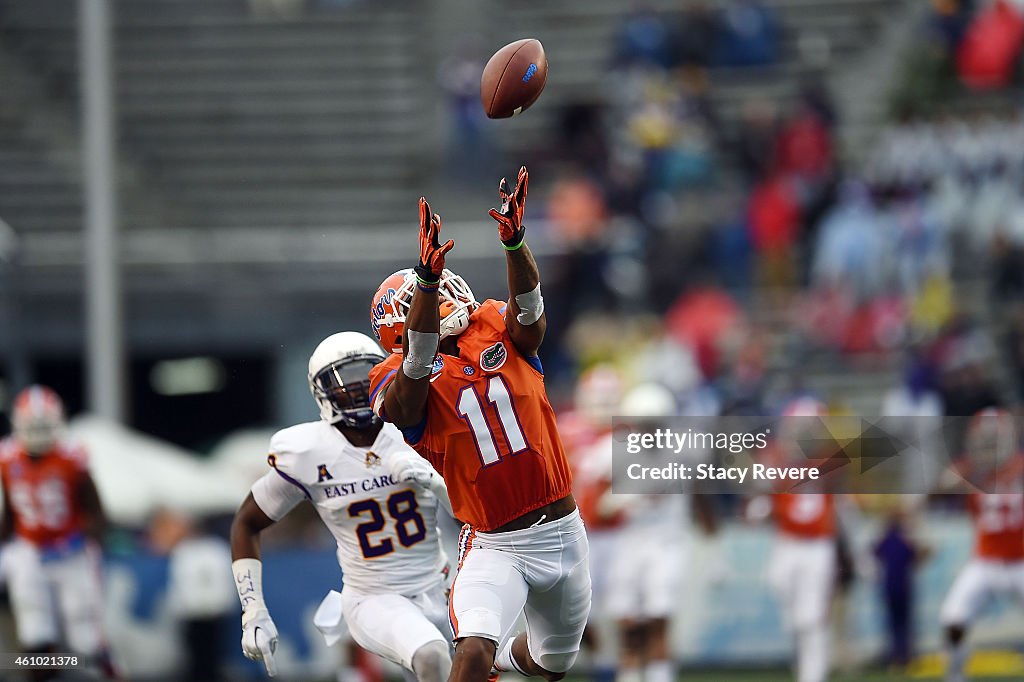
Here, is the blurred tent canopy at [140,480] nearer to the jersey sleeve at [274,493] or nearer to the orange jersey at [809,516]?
the orange jersey at [809,516]

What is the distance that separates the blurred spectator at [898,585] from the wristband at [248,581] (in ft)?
21.5

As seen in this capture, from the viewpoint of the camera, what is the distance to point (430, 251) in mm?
5676

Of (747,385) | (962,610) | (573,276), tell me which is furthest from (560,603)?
(573,276)

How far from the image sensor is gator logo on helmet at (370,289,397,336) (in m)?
6.27

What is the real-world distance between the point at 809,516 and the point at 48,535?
4.85 metres

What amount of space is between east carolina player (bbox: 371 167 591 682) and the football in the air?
0.71m

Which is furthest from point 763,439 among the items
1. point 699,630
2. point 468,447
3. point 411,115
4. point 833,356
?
point 411,115

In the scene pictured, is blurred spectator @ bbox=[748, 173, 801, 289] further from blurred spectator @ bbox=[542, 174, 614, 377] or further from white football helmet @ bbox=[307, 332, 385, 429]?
white football helmet @ bbox=[307, 332, 385, 429]

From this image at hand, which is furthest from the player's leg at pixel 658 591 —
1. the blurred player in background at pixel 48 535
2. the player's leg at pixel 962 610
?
the blurred player in background at pixel 48 535

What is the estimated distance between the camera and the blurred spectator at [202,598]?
12.2m

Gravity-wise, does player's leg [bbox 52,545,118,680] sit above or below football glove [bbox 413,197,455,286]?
below

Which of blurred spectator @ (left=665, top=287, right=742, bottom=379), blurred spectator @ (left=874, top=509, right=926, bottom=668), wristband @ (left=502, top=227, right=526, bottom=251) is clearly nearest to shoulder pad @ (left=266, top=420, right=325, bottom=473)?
wristband @ (left=502, top=227, right=526, bottom=251)

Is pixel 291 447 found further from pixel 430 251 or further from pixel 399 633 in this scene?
pixel 430 251

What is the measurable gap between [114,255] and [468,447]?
8353 millimetres
